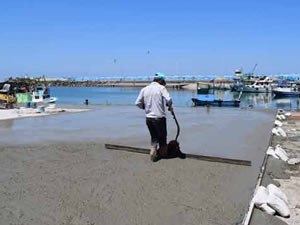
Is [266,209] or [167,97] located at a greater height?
[167,97]

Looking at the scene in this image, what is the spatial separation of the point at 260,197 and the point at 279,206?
272mm

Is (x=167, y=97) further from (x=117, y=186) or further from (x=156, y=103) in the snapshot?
(x=117, y=186)

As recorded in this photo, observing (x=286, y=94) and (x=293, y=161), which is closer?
(x=293, y=161)

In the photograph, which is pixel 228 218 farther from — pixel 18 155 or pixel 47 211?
pixel 18 155

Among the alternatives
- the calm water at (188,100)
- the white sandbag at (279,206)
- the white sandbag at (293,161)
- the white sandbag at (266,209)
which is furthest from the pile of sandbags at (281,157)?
the calm water at (188,100)

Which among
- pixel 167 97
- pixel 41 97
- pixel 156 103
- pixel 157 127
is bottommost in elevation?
pixel 41 97

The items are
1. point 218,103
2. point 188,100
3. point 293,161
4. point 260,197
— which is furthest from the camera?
point 188,100

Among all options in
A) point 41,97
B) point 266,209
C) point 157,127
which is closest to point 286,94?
point 41,97

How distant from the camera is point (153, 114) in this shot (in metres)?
7.00

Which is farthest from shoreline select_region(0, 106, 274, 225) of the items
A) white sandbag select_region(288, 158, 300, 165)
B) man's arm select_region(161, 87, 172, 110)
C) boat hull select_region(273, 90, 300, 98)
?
boat hull select_region(273, 90, 300, 98)

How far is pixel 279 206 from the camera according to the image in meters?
5.30

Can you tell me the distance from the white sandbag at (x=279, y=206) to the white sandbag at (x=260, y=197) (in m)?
0.07

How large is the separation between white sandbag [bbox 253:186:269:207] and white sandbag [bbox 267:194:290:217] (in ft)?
0.22

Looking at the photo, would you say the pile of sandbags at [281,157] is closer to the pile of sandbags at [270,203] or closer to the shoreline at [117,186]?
the shoreline at [117,186]
